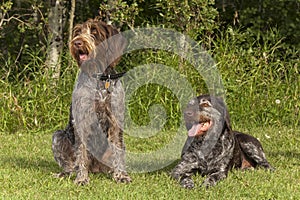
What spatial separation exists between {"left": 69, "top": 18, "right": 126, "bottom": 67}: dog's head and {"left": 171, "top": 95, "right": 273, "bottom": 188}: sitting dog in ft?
3.08

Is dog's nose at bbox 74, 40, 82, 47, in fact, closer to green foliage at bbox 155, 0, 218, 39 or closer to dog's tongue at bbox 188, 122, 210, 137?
dog's tongue at bbox 188, 122, 210, 137

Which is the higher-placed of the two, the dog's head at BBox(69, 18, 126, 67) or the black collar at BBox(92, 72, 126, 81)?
the dog's head at BBox(69, 18, 126, 67)

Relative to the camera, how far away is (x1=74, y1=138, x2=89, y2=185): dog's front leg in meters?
6.99

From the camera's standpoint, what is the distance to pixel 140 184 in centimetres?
692

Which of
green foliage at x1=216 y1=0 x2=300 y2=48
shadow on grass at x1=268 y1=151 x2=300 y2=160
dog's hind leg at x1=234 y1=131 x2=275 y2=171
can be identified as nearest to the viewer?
dog's hind leg at x1=234 y1=131 x2=275 y2=171

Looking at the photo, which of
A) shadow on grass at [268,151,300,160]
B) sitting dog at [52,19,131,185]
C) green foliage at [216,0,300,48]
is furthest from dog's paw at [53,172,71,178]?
green foliage at [216,0,300,48]

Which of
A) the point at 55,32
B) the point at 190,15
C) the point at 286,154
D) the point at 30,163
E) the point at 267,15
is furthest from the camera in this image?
the point at 267,15

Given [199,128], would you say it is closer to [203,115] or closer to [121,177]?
[203,115]

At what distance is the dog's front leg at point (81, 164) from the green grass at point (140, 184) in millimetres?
102

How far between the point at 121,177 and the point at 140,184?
25 cm

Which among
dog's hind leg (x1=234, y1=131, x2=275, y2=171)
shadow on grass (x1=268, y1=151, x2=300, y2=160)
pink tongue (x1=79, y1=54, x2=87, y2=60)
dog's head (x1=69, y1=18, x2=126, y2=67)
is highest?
dog's head (x1=69, y1=18, x2=126, y2=67)

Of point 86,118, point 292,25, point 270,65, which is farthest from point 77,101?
point 292,25

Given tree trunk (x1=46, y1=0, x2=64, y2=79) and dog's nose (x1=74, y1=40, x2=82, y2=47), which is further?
tree trunk (x1=46, y1=0, x2=64, y2=79)

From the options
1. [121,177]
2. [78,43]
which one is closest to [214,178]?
[121,177]
